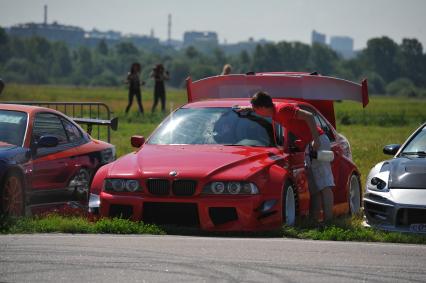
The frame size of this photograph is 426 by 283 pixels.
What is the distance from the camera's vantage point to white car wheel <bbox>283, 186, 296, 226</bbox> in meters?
12.4

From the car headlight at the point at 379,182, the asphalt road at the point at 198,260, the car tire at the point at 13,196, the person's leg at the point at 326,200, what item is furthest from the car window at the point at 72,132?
the car headlight at the point at 379,182

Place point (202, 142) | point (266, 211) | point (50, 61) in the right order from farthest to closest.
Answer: point (50, 61) < point (202, 142) < point (266, 211)

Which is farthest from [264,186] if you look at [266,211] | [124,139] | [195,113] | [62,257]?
[124,139]

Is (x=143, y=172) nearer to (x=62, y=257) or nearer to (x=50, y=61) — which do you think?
(x=62, y=257)

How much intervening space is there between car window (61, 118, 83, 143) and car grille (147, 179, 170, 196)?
2903 millimetres

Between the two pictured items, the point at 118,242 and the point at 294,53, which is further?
the point at 294,53

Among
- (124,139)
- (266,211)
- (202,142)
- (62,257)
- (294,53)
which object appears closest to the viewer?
(62,257)

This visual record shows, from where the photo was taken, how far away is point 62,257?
9.84 meters

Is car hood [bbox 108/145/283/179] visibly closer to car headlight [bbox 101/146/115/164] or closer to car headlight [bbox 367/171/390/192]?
car headlight [bbox 367/171/390/192]

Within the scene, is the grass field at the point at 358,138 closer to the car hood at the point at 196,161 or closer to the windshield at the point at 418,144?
the car hood at the point at 196,161

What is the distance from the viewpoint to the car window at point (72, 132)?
48.7 feet

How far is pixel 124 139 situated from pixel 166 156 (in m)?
14.2

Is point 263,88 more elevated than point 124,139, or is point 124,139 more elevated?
point 263,88

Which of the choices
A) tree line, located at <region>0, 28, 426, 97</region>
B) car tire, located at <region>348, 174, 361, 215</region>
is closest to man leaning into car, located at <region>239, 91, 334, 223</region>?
car tire, located at <region>348, 174, 361, 215</region>
